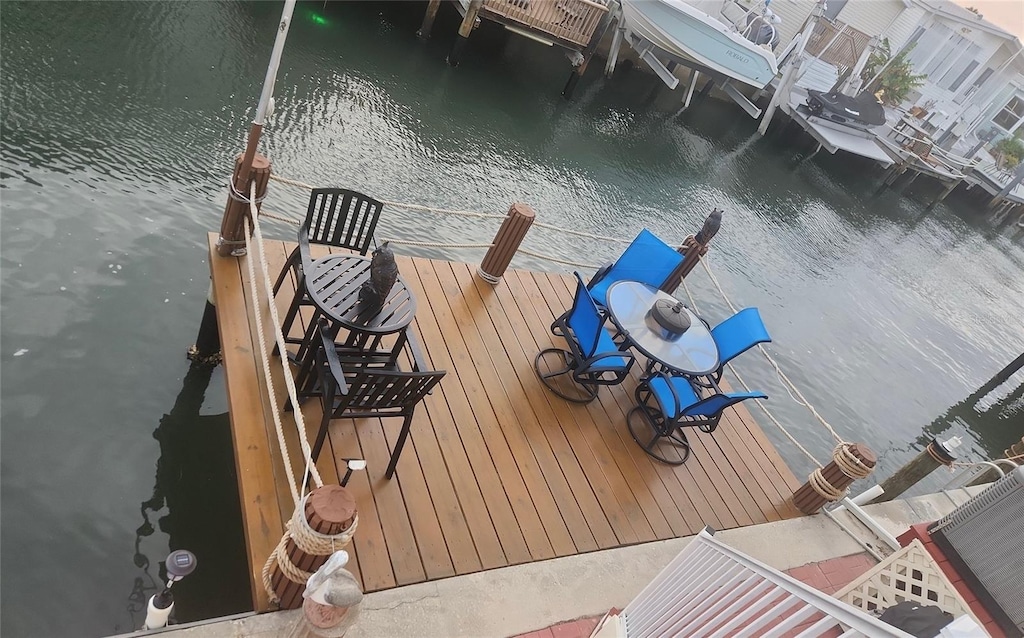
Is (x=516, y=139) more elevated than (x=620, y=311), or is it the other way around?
(x=620, y=311)

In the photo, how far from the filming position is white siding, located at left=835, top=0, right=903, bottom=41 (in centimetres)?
2573

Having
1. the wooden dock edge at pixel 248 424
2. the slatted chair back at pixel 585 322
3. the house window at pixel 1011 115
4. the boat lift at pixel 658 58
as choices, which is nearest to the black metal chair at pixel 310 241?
the wooden dock edge at pixel 248 424

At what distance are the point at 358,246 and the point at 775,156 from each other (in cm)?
1790

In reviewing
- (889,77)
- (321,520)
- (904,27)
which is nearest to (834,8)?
(889,77)

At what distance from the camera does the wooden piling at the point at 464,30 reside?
13102 millimetres

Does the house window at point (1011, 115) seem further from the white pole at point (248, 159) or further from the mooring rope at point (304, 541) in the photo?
the mooring rope at point (304, 541)

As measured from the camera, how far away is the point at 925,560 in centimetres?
353

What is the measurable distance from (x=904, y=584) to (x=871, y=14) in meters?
30.4

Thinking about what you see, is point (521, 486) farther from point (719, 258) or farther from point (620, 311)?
point (719, 258)

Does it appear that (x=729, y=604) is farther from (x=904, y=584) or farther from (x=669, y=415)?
(x=669, y=415)

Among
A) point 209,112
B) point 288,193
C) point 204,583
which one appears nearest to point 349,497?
point 204,583

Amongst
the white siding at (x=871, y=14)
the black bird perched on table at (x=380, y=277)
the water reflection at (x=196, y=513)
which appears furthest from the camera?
the white siding at (x=871, y=14)

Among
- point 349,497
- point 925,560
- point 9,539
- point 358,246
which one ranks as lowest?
point 9,539

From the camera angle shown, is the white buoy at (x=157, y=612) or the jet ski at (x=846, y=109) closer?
the white buoy at (x=157, y=612)
